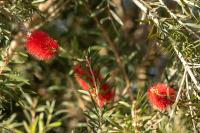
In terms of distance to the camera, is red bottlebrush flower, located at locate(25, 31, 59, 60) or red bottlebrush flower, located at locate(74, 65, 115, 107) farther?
red bottlebrush flower, located at locate(74, 65, 115, 107)

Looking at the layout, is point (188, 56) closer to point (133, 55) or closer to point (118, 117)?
point (118, 117)

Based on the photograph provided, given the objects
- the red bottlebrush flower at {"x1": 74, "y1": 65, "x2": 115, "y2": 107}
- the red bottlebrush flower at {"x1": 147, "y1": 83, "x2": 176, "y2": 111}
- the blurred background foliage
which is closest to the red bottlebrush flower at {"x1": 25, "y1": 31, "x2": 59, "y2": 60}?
the blurred background foliage

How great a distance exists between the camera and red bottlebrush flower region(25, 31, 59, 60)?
145cm

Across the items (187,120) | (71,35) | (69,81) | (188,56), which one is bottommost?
(187,120)

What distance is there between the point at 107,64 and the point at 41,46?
37.4 inches

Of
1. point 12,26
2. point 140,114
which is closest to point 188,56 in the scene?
point 140,114

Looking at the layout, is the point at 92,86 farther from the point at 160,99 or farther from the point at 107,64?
the point at 107,64

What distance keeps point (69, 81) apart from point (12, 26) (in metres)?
0.83

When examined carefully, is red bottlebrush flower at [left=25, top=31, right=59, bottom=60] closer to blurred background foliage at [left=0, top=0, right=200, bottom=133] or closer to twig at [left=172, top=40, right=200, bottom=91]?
blurred background foliage at [left=0, top=0, right=200, bottom=133]

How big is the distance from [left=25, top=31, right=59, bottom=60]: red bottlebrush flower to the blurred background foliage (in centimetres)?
3

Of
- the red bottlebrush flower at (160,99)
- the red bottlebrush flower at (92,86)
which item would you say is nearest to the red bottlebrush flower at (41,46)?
the red bottlebrush flower at (92,86)

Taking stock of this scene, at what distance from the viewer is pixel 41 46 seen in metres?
1.45

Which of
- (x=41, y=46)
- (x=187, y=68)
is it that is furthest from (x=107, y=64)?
(x=187, y=68)

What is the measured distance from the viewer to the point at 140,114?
1.54m
